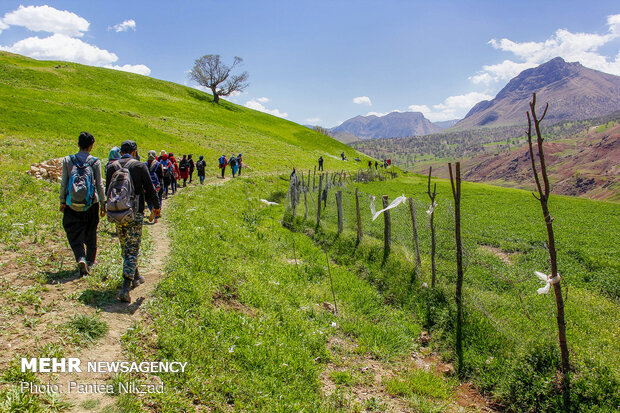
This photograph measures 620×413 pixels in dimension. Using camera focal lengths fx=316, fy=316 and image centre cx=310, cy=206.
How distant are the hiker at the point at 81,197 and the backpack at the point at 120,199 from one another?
83cm

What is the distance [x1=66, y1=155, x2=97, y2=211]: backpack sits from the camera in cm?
646

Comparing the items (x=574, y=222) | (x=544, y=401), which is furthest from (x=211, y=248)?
(x=574, y=222)

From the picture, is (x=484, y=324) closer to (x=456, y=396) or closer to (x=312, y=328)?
(x=456, y=396)

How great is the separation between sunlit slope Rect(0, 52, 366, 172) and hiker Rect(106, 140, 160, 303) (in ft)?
51.5

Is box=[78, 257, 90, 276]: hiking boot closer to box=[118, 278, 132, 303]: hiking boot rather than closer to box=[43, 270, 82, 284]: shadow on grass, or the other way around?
box=[43, 270, 82, 284]: shadow on grass

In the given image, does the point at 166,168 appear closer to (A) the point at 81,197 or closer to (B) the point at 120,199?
(A) the point at 81,197

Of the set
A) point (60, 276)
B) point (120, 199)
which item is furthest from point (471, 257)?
point (60, 276)

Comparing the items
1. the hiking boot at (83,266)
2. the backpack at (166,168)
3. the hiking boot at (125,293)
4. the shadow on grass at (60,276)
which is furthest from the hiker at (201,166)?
the hiking boot at (125,293)

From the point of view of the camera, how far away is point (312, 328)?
741 cm

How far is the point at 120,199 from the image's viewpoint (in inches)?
240

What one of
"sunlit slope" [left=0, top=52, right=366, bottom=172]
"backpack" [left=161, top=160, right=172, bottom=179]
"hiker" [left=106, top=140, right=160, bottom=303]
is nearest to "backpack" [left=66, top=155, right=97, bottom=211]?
"hiker" [left=106, top=140, right=160, bottom=303]

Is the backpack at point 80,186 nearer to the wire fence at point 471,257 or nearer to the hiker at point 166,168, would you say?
the wire fence at point 471,257

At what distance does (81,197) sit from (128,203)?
1181 millimetres

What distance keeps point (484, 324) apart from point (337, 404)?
14.6ft
